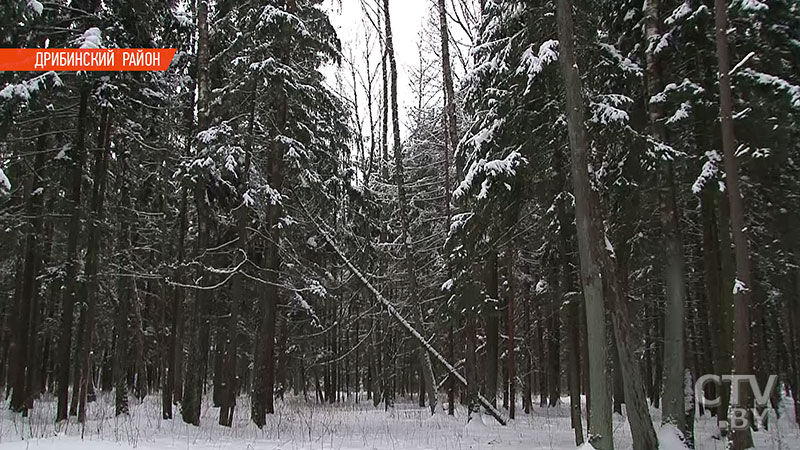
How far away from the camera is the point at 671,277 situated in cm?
1135

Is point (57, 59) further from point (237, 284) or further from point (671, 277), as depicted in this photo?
point (671, 277)

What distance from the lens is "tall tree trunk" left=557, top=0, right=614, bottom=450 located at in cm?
886

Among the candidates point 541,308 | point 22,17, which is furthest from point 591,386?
point 541,308

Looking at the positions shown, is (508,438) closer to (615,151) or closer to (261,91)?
(615,151)

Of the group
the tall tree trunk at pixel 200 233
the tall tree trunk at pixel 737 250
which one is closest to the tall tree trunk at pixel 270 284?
the tall tree trunk at pixel 200 233

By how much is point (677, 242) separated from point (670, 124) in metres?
2.49

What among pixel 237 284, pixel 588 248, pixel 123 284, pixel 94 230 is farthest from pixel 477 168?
pixel 123 284

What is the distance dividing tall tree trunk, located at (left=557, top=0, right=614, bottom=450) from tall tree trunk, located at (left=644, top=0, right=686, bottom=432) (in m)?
2.35

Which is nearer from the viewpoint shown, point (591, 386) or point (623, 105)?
point (591, 386)

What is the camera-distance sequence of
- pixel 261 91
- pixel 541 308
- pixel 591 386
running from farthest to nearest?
1. pixel 541 308
2. pixel 261 91
3. pixel 591 386

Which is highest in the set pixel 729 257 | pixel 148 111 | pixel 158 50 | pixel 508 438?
pixel 158 50

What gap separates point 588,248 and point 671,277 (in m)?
3.29

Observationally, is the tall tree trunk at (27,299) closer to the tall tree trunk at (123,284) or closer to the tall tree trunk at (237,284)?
the tall tree trunk at (123,284)

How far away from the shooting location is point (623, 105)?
10.8 metres
